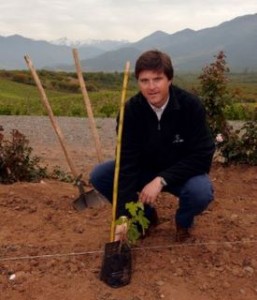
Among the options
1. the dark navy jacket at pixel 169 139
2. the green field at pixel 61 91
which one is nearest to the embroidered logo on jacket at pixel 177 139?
the dark navy jacket at pixel 169 139

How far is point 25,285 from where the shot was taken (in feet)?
10.9

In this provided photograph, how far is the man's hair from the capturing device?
3205 mm

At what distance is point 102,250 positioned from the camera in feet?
12.1

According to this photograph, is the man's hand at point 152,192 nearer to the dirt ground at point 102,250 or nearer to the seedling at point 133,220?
the seedling at point 133,220

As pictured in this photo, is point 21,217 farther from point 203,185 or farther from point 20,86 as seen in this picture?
point 20,86

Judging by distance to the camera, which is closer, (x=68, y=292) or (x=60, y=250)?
(x=68, y=292)

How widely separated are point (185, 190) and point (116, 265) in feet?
2.40

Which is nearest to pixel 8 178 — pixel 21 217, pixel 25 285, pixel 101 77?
pixel 21 217

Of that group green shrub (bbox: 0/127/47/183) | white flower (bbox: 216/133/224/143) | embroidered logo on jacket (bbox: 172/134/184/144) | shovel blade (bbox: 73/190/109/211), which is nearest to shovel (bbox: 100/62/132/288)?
embroidered logo on jacket (bbox: 172/134/184/144)

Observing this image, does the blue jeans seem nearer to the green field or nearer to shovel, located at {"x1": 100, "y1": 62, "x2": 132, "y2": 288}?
shovel, located at {"x1": 100, "y1": 62, "x2": 132, "y2": 288}

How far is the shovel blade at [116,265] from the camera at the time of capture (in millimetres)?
3252

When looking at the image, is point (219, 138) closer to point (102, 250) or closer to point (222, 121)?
point (222, 121)

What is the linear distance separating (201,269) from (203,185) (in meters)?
0.60

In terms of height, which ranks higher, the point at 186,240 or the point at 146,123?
the point at 146,123
